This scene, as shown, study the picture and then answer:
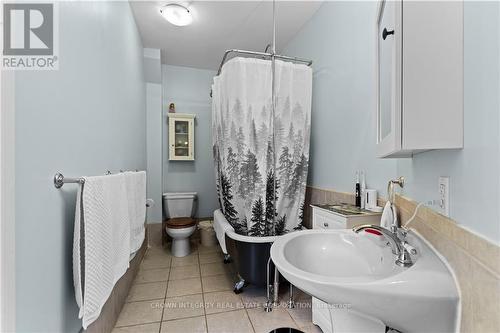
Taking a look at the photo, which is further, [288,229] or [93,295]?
[288,229]

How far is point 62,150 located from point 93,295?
2.03ft

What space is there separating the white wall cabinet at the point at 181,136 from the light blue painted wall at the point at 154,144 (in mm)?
199

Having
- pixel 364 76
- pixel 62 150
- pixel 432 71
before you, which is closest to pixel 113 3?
pixel 62 150

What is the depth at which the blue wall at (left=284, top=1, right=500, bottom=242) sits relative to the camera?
22.8 inches

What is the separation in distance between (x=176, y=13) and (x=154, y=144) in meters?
1.65

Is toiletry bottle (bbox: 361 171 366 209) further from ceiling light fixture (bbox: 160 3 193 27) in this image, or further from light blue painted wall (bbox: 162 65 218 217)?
light blue painted wall (bbox: 162 65 218 217)

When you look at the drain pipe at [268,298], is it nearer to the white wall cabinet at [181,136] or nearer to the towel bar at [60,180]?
the towel bar at [60,180]

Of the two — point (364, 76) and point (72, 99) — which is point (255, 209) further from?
point (72, 99)

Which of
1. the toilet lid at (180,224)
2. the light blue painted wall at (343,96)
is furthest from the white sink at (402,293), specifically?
the toilet lid at (180,224)

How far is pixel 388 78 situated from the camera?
0.90 meters

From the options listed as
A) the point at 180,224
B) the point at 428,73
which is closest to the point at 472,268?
the point at 428,73

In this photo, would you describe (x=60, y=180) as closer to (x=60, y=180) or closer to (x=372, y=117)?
(x=60, y=180)

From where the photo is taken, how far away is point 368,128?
1.52m

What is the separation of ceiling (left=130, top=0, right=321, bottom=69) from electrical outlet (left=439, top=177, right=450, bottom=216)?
204 cm
